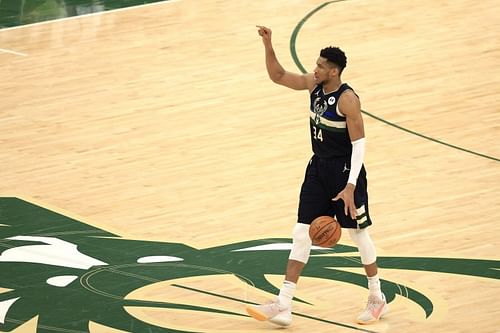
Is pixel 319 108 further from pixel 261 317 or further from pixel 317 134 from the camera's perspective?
pixel 261 317

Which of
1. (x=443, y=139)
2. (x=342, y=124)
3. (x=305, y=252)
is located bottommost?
(x=443, y=139)

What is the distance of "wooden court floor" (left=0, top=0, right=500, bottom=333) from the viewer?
1084cm

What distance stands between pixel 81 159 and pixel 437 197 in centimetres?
402

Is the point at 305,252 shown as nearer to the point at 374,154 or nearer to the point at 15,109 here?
the point at 374,154

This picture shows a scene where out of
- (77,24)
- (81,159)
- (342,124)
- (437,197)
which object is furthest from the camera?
(77,24)

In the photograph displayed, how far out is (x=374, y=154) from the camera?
47.0ft

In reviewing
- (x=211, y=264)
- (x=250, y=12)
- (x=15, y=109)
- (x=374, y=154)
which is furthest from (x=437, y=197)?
(x=250, y=12)

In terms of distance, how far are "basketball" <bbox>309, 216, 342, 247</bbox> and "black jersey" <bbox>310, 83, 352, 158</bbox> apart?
0.57 metres

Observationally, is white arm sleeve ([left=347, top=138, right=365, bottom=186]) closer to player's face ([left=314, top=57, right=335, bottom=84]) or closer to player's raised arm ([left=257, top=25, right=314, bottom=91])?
player's face ([left=314, top=57, right=335, bottom=84])

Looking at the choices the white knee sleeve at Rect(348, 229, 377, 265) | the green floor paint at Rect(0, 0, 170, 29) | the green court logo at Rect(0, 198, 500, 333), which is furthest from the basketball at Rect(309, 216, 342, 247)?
the green floor paint at Rect(0, 0, 170, 29)

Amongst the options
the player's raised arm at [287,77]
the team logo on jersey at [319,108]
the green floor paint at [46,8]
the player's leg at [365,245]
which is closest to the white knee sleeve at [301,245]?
the player's leg at [365,245]

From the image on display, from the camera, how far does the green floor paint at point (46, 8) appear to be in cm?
1977

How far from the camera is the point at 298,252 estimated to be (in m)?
9.95

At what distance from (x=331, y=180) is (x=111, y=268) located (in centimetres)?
237
